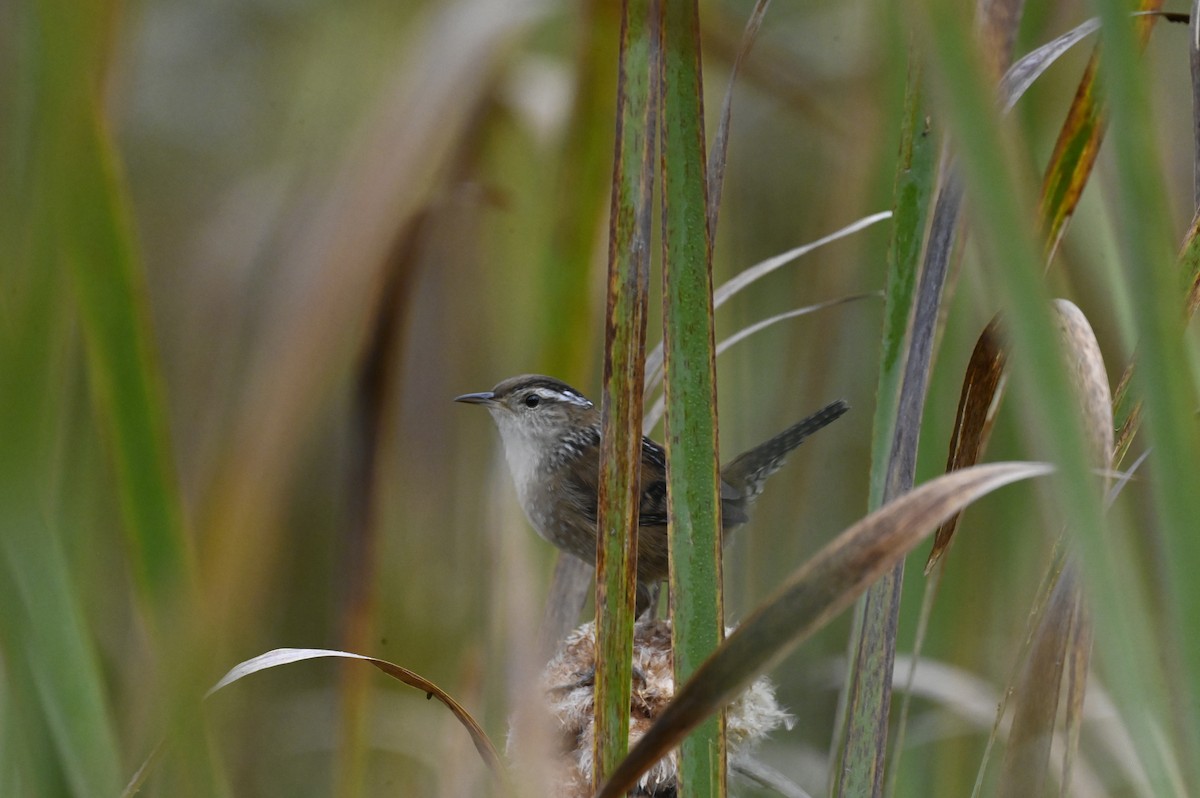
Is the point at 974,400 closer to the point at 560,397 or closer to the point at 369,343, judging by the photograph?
the point at 369,343

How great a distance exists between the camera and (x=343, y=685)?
156cm

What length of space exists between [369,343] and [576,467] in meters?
1.28

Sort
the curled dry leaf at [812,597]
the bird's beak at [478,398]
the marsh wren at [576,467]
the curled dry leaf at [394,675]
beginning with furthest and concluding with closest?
the bird's beak at [478,398] < the marsh wren at [576,467] < the curled dry leaf at [394,675] < the curled dry leaf at [812,597]

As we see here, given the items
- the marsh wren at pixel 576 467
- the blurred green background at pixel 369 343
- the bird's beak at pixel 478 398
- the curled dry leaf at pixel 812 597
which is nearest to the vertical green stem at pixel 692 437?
the curled dry leaf at pixel 812 597

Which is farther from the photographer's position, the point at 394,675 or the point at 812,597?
the point at 394,675

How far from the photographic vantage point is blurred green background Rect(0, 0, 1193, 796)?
91 cm

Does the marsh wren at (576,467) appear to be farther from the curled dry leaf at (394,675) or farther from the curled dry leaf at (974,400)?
the curled dry leaf at (974,400)

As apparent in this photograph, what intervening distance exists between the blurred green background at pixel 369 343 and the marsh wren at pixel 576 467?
0.10 m

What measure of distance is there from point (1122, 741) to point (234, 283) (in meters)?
1.87

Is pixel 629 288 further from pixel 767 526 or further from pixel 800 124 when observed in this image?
pixel 800 124

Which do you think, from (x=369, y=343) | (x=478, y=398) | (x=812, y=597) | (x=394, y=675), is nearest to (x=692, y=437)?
(x=812, y=597)

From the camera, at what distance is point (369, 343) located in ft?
5.08

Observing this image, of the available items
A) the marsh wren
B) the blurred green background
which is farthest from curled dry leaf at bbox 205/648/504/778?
the marsh wren

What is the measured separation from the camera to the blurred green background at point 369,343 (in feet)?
2.99
